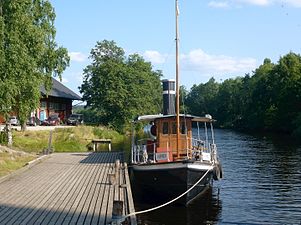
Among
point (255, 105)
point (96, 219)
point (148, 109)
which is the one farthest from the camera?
point (255, 105)

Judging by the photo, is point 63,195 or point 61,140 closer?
point 63,195

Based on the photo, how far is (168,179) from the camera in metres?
20.5

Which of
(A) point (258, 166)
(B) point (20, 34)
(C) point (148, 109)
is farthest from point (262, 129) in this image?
(B) point (20, 34)

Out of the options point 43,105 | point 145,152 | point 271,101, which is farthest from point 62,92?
point 271,101

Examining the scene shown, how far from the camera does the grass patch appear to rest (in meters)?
23.5

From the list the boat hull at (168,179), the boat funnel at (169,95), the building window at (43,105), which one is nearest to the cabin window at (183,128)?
the boat hull at (168,179)

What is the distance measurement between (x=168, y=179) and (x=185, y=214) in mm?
1945

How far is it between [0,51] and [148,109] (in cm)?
5171

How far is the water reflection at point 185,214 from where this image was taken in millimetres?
18188

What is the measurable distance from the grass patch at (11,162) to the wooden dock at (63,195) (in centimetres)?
93

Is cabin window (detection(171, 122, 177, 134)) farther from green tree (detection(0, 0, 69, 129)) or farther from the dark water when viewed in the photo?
green tree (detection(0, 0, 69, 129))

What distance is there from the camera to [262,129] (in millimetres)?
103438

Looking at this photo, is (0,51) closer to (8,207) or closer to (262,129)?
(8,207)

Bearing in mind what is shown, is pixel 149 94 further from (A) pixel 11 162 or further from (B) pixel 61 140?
(A) pixel 11 162
